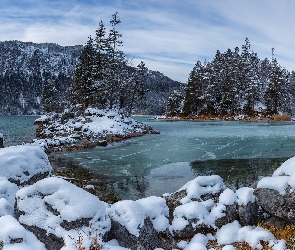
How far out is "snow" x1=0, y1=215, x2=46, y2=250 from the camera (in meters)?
4.62

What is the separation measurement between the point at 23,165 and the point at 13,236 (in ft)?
12.1

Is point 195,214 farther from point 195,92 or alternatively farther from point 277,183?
point 195,92

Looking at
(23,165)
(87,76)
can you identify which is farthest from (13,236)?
(87,76)

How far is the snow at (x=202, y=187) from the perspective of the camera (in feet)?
24.1

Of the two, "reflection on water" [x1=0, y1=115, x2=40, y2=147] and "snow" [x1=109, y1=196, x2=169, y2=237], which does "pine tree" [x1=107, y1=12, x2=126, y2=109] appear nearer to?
"reflection on water" [x1=0, y1=115, x2=40, y2=147]

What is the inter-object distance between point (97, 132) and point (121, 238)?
26.9m

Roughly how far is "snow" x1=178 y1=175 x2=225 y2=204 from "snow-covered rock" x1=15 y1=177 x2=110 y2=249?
2.55 m

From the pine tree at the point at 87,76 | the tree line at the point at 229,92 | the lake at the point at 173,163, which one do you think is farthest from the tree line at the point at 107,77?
the tree line at the point at 229,92

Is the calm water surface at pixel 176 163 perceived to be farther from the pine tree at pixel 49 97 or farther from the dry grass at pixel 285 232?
the pine tree at pixel 49 97

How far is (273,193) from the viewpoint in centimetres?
663

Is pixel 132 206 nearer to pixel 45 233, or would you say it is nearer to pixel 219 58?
pixel 45 233

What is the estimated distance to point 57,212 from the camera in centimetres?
534

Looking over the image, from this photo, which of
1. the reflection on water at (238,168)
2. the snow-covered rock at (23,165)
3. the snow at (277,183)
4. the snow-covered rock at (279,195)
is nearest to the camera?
the snow-covered rock at (279,195)

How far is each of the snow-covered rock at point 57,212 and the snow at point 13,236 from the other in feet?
0.93
